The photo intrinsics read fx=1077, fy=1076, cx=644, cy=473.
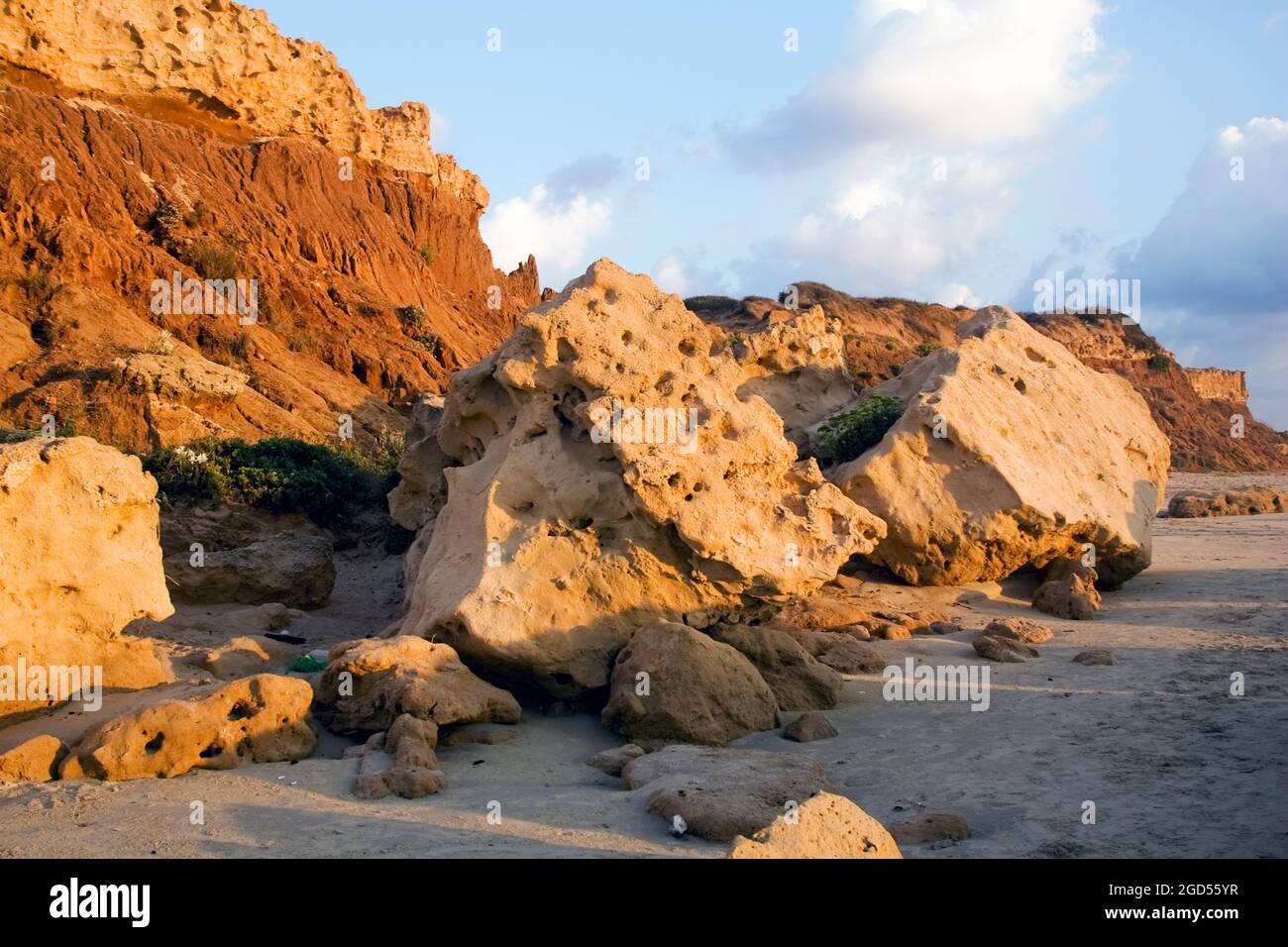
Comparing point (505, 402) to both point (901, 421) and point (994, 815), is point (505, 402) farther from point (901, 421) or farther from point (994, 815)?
point (994, 815)

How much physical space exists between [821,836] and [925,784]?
1994 millimetres

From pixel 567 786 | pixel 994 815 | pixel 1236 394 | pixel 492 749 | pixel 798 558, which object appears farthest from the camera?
pixel 1236 394

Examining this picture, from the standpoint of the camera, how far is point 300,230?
30.5m

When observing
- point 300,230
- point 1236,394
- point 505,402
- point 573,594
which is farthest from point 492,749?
point 1236,394

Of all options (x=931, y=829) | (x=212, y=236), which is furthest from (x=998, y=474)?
(x=212, y=236)

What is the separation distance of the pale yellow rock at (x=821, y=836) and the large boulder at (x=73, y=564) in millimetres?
5318

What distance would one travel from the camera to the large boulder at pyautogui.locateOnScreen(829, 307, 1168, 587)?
12.0 meters

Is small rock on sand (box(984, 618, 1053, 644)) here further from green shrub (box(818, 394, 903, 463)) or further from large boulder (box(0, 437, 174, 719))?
large boulder (box(0, 437, 174, 719))

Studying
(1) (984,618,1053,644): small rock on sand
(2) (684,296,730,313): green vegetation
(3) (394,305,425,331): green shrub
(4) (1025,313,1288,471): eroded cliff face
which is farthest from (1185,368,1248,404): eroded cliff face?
(1) (984,618,1053,644): small rock on sand

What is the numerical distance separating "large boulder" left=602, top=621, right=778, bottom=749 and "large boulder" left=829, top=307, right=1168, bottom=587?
428 cm

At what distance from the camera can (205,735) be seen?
6754 millimetres

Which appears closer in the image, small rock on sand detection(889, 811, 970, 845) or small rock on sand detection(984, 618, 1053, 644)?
small rock on sand detection(889, 811, 970, 845)

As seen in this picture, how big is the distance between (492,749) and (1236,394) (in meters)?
56.1

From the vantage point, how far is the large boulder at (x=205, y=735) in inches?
255
